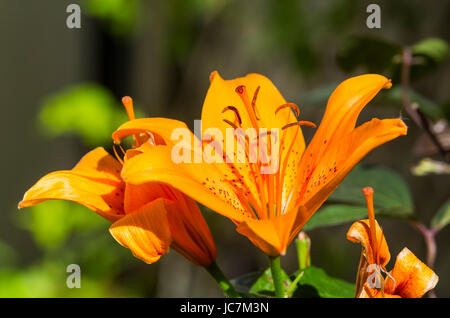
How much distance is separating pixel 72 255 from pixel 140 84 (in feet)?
2.93

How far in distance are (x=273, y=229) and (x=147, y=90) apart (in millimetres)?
2167

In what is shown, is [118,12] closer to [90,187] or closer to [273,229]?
[90,187]

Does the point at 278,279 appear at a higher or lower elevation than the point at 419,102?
lower

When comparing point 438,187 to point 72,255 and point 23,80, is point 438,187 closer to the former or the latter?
point 72,255

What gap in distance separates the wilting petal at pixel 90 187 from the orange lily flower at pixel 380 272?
0.21 meters

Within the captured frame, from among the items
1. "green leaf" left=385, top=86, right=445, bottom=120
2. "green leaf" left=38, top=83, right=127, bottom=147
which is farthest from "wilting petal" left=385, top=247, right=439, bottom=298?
"green leaf" left=38, top=83, right=127, bottom=147

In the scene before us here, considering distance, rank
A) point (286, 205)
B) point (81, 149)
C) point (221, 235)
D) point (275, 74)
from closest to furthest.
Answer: point (286, 205) → point (275, 74) → point (221, 235) → point (81, 149)

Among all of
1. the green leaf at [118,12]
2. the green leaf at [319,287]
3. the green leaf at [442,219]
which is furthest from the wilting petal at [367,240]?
the green leaf at [118,12]

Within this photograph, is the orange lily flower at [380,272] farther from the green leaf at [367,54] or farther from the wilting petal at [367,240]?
the green leaf at [367,54]

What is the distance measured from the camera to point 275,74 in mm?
1993

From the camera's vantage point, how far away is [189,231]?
0.46 meters

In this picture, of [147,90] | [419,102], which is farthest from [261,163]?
[147,90]

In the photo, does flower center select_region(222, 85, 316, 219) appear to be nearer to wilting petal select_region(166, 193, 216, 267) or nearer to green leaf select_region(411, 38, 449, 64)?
wilting petal select_region(166, 193, 216, 267)

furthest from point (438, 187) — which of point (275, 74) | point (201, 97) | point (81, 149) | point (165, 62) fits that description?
point (81, 149)
